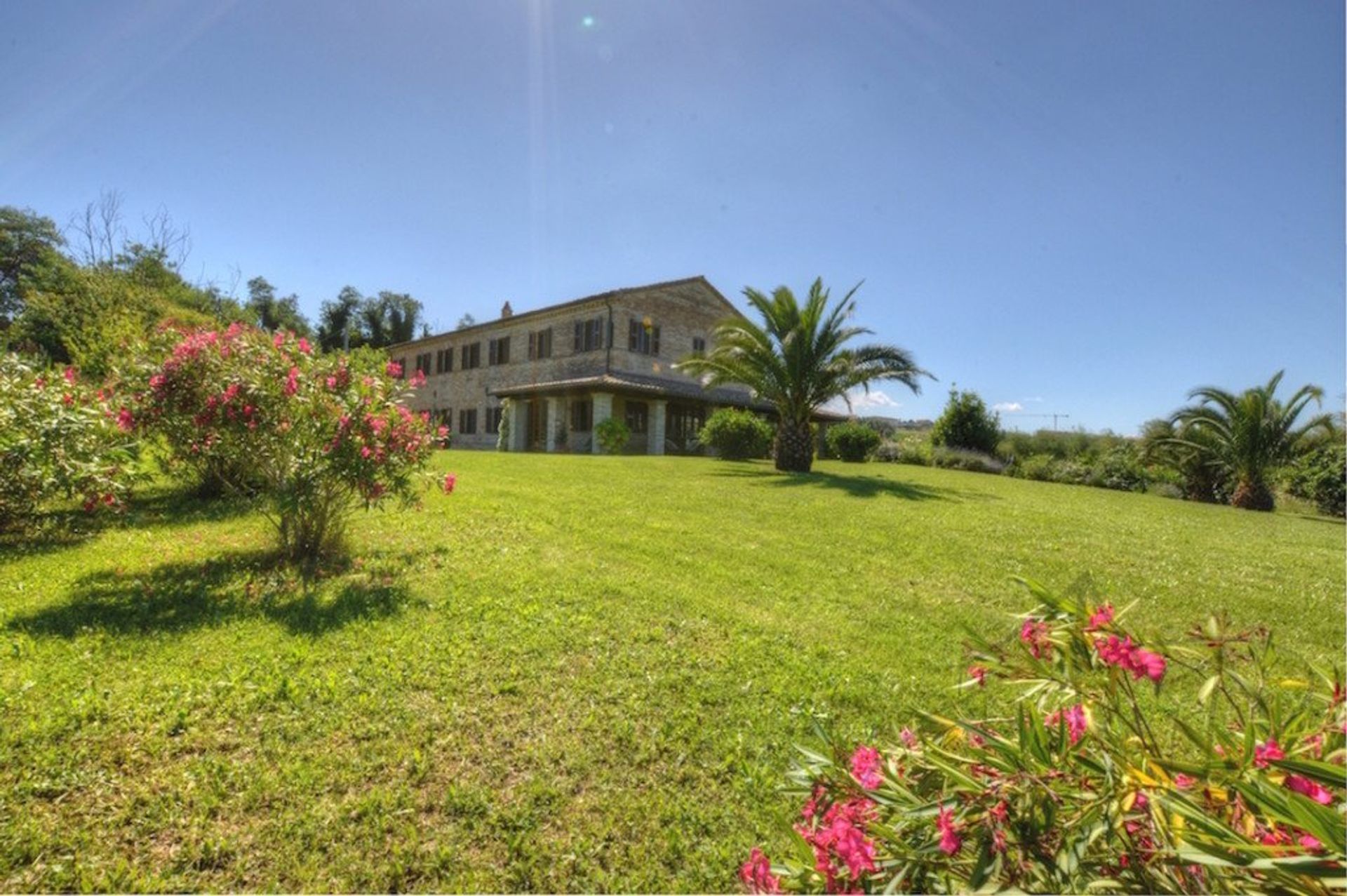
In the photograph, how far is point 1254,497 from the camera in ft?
64.2

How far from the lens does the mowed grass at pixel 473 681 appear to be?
8.52 feet

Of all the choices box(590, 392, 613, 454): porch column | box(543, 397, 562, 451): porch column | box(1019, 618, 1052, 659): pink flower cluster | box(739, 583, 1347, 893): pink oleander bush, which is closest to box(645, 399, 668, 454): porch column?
box(590, 392, 613, 454): porch column

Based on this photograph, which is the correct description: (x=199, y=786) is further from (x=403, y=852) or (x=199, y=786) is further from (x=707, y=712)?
(x=707, y=712)

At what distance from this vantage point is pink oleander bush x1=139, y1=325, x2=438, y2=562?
5.70 metres

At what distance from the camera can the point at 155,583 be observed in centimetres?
536

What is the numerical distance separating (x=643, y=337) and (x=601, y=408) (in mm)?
4989

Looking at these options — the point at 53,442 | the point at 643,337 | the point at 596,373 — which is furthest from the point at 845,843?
the point at 643,337

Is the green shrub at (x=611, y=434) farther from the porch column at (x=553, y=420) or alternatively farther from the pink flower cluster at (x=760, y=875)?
the pink flower cluster at (x=760, y=875)

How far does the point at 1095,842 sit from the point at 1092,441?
4342 cm

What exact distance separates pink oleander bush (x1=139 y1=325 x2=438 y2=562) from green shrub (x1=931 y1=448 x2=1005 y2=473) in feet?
83.9

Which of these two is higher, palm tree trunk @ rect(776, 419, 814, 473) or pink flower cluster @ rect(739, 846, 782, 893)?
palm tree trunk @ rect(776, 419, 814, 473)

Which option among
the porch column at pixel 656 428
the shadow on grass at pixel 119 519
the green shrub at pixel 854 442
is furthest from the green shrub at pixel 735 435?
the shadow on grass at pixel 119 519

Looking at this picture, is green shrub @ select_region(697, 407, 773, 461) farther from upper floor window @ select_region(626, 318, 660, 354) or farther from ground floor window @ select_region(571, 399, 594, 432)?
upper floor window @ select_region(626, 318, 660, 354)

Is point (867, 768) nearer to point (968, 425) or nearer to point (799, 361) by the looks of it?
point (799, 361)
